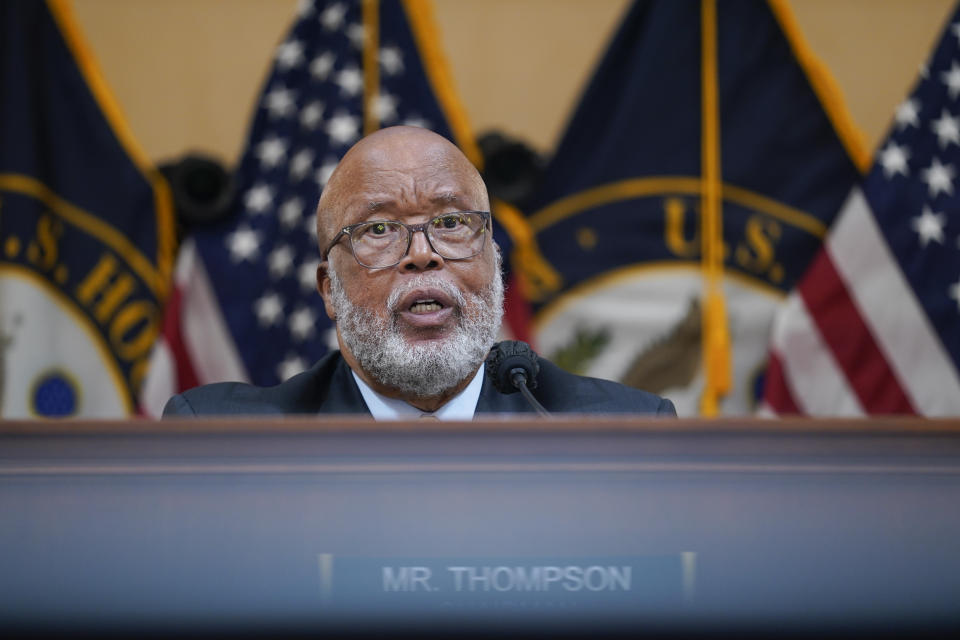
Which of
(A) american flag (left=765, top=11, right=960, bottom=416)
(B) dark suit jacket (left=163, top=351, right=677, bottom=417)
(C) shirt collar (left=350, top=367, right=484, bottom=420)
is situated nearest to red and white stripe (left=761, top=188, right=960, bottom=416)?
(A) american flag (left=765, top=11, right=960, bottom=416)

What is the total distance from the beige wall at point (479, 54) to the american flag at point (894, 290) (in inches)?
18.4

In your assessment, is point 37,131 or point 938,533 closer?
point 938,533

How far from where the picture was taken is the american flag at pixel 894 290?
3.26 metres

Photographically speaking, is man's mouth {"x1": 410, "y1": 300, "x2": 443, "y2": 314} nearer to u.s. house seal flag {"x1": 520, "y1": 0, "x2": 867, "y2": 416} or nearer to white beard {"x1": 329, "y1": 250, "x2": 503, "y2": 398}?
white beard {"x1": 329, "y1": 250, "x2": 503, "y2": 398}

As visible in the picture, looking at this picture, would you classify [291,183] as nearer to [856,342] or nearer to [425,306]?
[425,306]

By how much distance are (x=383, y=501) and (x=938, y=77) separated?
3084mm

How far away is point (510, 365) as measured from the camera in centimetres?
163

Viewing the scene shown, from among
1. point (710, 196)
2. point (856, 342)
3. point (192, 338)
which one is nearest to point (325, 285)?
point (192, 338)

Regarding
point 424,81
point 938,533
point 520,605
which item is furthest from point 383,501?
point 424,81

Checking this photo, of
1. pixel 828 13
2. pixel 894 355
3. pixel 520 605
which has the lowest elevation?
pixel 520 605

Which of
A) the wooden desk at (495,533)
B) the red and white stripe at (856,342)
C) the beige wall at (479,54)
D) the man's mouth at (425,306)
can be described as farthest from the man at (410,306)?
the beige wall at (479,54)

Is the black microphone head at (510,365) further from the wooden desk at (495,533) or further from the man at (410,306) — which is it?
the wooden desk at (495,533)

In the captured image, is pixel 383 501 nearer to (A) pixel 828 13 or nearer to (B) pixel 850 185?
(B) pixel 850 185

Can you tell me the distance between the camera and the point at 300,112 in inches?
137
